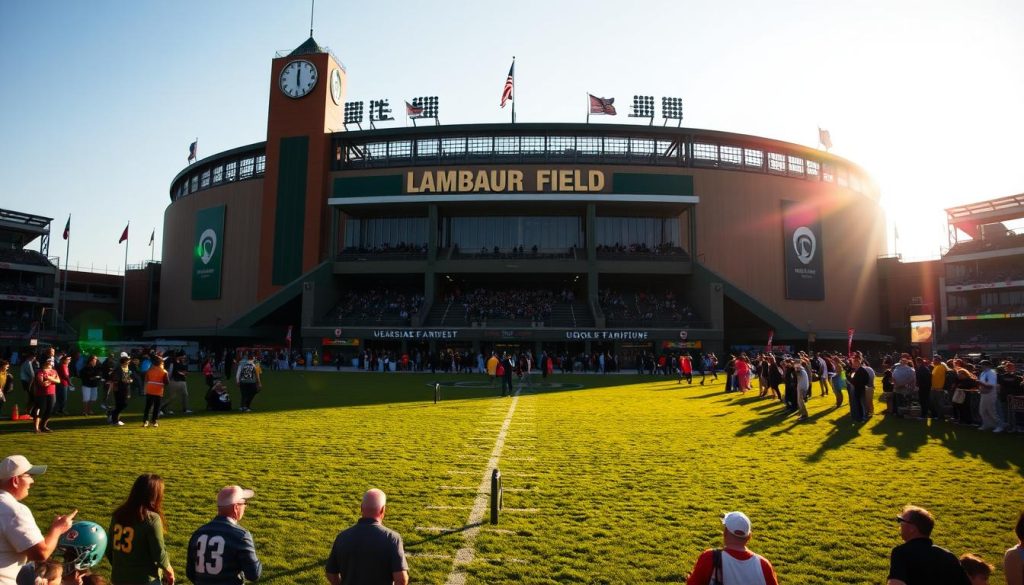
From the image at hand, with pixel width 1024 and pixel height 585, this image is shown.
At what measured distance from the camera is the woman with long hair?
4453mm

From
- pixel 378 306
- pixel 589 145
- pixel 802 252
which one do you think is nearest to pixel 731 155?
pixel 802 252

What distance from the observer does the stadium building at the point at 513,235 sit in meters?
50.5

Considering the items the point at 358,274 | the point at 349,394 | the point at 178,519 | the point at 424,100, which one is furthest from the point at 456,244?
the point at 178,519

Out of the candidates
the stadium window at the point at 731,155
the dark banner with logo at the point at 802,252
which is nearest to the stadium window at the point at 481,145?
the stadium window at the point at 731,155

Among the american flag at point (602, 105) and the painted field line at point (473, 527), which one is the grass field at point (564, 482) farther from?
the american flag at point (602, 105)

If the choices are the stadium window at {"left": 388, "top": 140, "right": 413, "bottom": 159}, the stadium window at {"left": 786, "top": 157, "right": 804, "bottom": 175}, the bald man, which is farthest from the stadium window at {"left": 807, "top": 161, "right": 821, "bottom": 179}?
the bald man

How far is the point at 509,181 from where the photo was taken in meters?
51.8

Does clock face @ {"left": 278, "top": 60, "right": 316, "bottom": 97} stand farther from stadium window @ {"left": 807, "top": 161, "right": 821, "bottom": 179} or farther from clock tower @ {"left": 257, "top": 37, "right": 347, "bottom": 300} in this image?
stadium window @ {"left": 807, "top": 161, "right": 821, "bottom": 179}

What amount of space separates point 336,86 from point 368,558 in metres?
60.9

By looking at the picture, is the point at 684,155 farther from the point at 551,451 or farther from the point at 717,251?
the point at 551,451

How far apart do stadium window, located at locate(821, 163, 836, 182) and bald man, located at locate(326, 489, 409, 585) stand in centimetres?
6545

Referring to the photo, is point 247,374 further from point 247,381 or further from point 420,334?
point 420,334

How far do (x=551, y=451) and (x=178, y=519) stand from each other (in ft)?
22.5

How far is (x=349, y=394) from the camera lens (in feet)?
80.8
